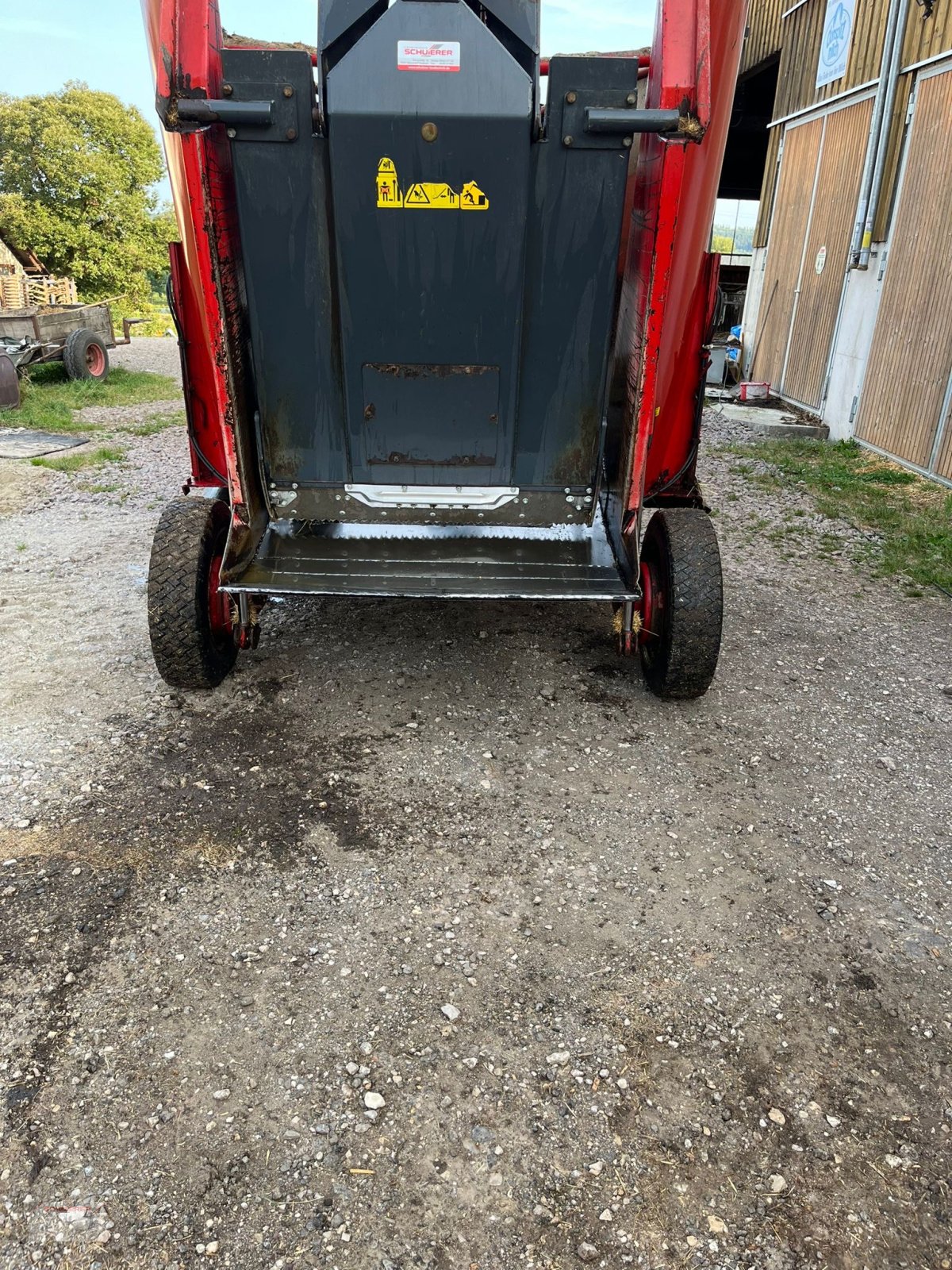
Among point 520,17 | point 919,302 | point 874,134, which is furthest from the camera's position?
point 874,134

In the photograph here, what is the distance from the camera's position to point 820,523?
21.0 feet

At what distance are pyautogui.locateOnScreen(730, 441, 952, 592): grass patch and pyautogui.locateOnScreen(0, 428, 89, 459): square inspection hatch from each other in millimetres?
6580

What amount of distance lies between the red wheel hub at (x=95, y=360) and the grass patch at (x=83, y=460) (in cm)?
447

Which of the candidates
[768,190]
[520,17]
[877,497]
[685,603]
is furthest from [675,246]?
[768,190]

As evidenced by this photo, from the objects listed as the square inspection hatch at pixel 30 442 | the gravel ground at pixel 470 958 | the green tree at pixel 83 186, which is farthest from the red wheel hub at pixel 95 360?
the green tree at pixel 83 186

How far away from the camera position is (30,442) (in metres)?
8.41

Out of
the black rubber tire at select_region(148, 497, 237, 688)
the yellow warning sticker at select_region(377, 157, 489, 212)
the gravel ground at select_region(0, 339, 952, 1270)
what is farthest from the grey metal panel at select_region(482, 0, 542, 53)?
the gravel ground at select_region(0, 339, 952, 1270)

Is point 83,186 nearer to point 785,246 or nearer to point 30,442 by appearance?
point 30,442

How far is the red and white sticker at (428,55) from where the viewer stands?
2816mm

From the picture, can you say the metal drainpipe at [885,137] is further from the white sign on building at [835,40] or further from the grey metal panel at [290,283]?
the grey metal panel at [290,283]

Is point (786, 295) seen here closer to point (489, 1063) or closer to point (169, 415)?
point (169, 415)

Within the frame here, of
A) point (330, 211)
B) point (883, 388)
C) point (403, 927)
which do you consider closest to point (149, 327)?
point (883, 388)

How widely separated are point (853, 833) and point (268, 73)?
333 centimetres

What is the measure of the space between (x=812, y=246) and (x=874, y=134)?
5.63 ft
